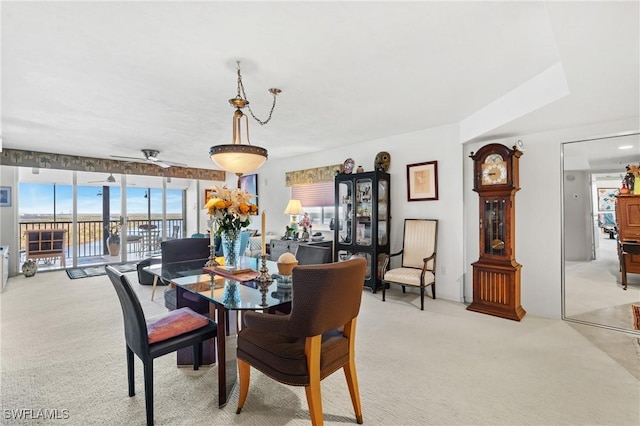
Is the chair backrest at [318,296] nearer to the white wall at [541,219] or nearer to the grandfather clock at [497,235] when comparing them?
the grandfather clock at [497,235]

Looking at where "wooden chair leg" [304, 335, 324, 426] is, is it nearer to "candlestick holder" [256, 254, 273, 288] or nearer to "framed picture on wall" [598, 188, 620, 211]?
"candlestick holder" [256, 254, 273, 288]

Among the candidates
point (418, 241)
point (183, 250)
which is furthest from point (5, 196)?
point (418, 241)

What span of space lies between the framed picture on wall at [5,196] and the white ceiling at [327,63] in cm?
261

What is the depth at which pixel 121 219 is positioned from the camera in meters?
7.09

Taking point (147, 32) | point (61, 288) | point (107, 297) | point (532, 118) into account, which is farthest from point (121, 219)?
point (532, 118)

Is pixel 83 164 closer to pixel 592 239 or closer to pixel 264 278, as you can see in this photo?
pixel 264 278

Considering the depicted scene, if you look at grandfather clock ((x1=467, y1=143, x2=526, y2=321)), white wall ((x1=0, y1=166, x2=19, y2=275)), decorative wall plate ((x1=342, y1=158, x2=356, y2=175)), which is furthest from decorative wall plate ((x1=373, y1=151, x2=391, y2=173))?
white wall ((x1=0, y1=166, x2=19, y2=275))

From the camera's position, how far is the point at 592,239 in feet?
10.9

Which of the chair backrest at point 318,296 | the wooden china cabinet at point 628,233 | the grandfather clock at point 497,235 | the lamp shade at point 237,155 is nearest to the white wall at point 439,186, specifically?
the grandfather clock at point 497,235

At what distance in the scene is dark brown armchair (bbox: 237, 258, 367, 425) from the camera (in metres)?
1.43

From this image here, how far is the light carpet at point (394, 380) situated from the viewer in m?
1.80

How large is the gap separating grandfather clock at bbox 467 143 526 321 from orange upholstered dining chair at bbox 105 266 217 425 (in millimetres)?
3046

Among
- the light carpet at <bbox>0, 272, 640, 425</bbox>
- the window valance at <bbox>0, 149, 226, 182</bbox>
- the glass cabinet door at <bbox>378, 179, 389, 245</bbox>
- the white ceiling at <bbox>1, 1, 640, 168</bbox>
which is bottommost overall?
the light carpet at <bbox>0, 272, 640, 425</bbox>

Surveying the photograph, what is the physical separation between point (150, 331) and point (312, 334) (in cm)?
108
